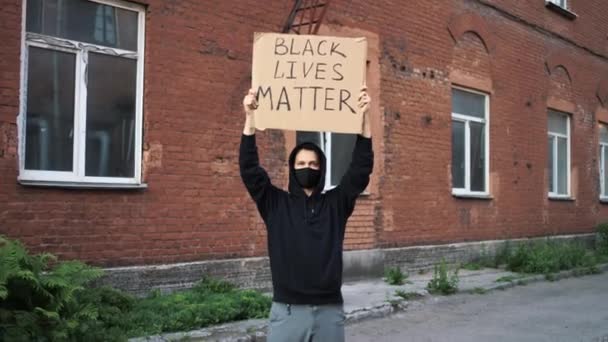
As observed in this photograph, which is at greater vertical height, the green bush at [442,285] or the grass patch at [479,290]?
the green bush at [442,285]

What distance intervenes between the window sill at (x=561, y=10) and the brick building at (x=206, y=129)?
1769mm

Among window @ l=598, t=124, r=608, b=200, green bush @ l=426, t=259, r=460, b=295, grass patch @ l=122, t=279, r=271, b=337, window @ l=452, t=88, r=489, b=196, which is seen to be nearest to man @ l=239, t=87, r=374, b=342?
grass patch @ l=122, t=279, r=271, b=337

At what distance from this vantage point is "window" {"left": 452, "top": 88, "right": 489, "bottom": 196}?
43.0 feet

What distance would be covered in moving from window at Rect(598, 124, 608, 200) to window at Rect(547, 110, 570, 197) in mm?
2047

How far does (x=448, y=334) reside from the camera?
7.66m

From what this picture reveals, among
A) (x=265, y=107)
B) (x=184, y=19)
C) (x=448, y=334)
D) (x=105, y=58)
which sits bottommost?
(x=448, y=334)

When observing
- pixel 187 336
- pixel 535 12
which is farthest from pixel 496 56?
pixel 187 336

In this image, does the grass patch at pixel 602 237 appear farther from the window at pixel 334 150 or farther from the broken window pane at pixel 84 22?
the broken window pane at pixel 84 22

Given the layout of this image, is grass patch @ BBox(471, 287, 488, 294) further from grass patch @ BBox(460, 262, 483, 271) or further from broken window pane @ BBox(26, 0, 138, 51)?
broken window pane @ BBox(26, 0, 138, 51)

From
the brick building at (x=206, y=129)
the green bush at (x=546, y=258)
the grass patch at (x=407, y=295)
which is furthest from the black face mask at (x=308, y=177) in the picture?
the green bush at (x=546, y=258)

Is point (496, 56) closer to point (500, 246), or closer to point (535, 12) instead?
point (535, 12)

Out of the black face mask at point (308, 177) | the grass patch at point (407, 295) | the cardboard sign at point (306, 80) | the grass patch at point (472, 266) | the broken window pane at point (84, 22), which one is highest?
the broken window pane at point (84, 22)

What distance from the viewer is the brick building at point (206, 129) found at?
7.14 meters

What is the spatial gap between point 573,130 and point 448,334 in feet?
36.0
